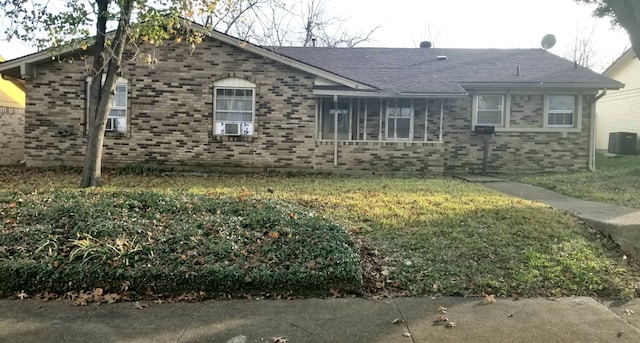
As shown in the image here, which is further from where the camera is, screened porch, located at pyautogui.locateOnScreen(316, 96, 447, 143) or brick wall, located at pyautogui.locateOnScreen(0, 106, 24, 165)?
brick wall, located at pyautogui.locateOnScreen(0, 106, 24, 165)

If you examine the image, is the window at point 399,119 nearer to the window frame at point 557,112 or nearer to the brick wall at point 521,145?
the brick wall at point 521,145

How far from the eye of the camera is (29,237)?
545 cm

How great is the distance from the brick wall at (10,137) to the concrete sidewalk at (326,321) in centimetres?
1413

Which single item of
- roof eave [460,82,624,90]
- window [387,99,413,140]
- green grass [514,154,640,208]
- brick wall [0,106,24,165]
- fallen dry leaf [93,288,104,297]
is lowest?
fallen dry leaf [93,288,104,297]

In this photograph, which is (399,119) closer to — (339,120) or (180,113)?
(339,120)

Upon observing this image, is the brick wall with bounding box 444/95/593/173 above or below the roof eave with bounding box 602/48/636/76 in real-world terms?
below

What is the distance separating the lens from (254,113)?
14195 millimetres

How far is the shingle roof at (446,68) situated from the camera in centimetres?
1539

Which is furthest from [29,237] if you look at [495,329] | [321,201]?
[495,329]

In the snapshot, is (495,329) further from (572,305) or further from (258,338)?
(258,338)

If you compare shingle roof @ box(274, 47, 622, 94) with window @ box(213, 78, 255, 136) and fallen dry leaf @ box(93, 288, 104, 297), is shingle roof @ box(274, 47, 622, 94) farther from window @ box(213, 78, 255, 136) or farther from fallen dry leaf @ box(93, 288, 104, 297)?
fallen dry leaf @ box(93, 288, 104, 297)

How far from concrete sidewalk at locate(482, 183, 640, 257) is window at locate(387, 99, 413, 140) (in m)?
4.89

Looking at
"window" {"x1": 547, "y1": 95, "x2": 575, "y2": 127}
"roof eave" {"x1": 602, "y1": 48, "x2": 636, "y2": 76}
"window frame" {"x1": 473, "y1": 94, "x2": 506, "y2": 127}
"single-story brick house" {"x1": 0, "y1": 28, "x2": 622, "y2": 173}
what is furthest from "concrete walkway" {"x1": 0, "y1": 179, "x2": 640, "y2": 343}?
"roof eave" {"x1": 602, "y1": 48, "x2": 636, "y2": 76}

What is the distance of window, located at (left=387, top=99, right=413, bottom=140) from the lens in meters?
15.6
